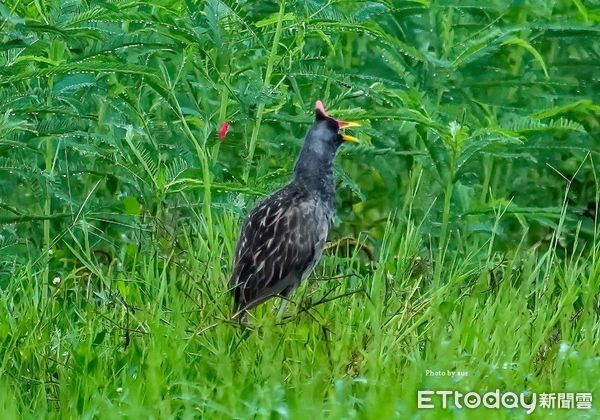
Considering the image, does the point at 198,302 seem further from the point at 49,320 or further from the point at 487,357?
the point at 487,357

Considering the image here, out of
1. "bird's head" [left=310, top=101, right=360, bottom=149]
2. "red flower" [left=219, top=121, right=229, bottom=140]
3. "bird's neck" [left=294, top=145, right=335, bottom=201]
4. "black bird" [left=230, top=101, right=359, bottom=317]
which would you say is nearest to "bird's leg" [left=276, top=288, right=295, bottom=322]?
"black bird" [left=230, top=101, right=359, bottom=317]

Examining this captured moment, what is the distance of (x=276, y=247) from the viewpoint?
6980 millimetres

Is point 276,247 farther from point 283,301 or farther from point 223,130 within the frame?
point 223,130

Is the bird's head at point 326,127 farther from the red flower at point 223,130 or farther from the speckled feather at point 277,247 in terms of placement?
the red flower at point 223,130

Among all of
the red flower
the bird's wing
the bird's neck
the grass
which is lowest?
the grass

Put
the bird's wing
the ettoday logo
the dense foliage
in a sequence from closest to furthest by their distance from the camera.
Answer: the ettoday logo
the dense foliage
the bird's wing

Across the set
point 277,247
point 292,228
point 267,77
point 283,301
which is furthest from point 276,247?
point 267,77

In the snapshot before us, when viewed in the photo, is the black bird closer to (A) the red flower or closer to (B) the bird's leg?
(B) the bird's leg

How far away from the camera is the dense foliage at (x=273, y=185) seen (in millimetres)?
6426

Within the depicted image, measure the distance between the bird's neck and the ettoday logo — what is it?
5.24ft

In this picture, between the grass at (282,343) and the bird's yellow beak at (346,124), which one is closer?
the grass at (282,343)

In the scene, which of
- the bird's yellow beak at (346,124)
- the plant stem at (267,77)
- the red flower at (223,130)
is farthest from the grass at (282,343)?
the bird's yellow beak at (346,124)

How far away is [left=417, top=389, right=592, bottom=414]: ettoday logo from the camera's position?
584 cm

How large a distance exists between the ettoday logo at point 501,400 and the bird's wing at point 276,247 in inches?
47.6
